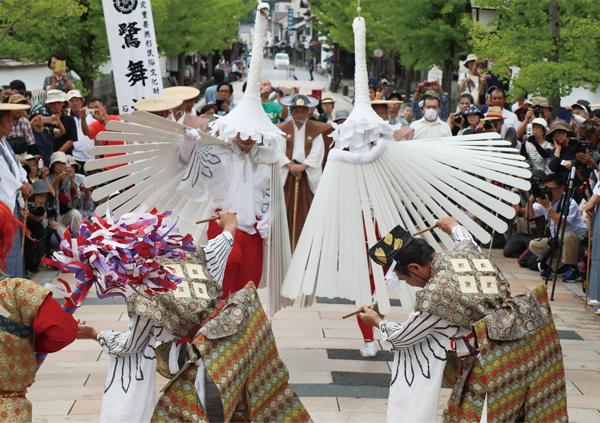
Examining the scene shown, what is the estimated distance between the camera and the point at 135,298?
2.73 meters

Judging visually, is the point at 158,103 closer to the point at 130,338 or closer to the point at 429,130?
the point at 429,130

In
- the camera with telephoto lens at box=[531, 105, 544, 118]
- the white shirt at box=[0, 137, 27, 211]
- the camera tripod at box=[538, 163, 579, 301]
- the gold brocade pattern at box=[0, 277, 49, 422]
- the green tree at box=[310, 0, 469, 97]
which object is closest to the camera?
the gold brocade pattern at box=[0, 277, 49, 422]

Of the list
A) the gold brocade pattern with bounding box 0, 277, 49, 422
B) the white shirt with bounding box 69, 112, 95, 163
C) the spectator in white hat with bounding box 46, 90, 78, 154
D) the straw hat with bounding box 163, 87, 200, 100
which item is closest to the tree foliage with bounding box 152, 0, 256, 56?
the white shirt with bounding box 69, 112, 95, 163

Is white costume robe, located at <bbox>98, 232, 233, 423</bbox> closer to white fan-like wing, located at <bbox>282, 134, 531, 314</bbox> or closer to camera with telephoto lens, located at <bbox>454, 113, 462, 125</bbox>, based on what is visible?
white fan-like wing, located at <bbox>282, 134, 531, 314</bbox>

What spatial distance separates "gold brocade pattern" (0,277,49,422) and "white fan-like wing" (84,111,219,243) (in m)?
1.22

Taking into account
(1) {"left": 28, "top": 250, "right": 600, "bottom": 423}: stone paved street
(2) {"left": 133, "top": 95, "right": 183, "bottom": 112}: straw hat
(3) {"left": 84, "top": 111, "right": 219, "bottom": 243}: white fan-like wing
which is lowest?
(1) {"left": 28, "top": 250, "right": 600, "bottom": 423}: stone paved street

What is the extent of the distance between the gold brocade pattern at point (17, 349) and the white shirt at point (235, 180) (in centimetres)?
171

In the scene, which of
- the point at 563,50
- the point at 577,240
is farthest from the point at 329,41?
the point at 577,240

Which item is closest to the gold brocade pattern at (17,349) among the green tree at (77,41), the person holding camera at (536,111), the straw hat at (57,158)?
the straw hat at (57,158)

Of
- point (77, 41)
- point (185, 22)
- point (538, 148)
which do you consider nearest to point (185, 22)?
point (185, 22)

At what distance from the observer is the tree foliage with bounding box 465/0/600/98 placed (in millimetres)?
7883

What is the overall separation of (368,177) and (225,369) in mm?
1789

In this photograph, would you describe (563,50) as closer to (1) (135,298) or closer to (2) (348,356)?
(2) (348,356)

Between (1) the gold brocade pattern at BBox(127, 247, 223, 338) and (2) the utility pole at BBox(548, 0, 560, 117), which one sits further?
(2) the utility pole at BBox(548, 0, 560, 117)
